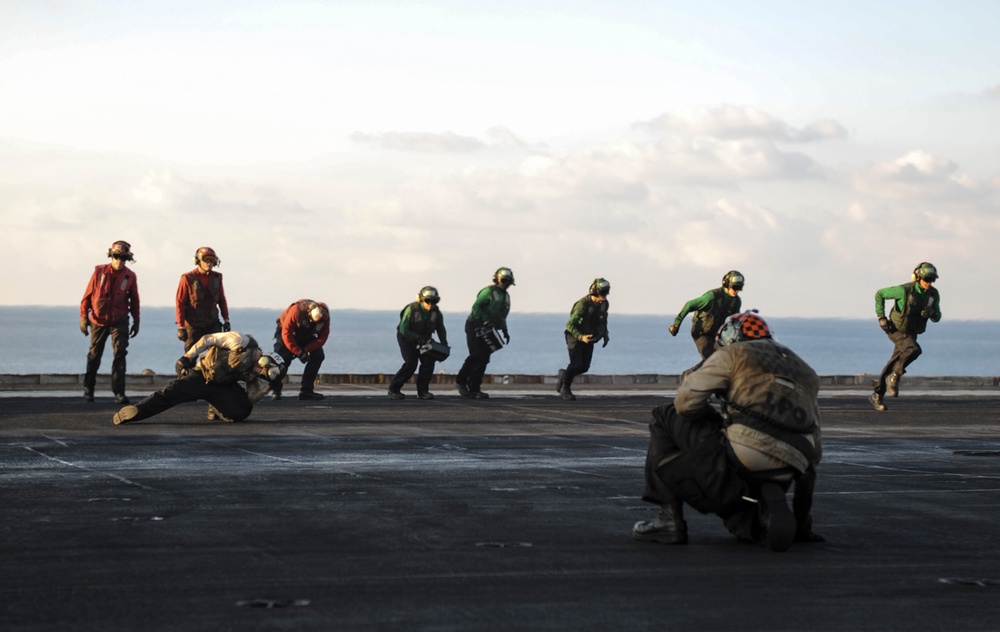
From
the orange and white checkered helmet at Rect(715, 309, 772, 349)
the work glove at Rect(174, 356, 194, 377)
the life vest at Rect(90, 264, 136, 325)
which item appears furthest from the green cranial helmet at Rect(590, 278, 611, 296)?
the orange and white checkered helmet at Rect(715, 309, 772, 349)

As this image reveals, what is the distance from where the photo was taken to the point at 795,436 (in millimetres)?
8328

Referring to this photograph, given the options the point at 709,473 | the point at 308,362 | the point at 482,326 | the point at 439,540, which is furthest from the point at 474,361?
the point at 709,473

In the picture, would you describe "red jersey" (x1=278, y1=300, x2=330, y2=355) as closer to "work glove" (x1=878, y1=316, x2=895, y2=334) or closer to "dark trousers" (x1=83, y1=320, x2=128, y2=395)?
"dark trousers" (x1=83, y1=320, x2=128, y2=395)

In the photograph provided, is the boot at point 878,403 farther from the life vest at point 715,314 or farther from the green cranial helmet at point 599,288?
the green cranial helmet at point 599,288

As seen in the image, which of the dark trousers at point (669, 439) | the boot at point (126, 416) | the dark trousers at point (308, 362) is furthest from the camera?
the dark trousers at point (308, 362)

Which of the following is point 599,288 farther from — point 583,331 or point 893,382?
point 893,382

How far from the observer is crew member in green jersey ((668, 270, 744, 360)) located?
22578 mm

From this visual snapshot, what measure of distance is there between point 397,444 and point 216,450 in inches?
80.5

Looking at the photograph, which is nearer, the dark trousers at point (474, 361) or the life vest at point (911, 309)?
the life vest at point (911, 309)

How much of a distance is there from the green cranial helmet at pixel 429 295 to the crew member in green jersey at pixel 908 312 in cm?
707

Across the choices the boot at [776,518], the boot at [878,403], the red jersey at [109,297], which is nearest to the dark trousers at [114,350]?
the red jersey at [109,297]

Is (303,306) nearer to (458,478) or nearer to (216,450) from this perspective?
(216,450)

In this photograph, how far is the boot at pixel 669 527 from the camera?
27.4 ft

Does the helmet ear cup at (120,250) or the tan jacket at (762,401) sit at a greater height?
the helmet ear cup at (120,250)
